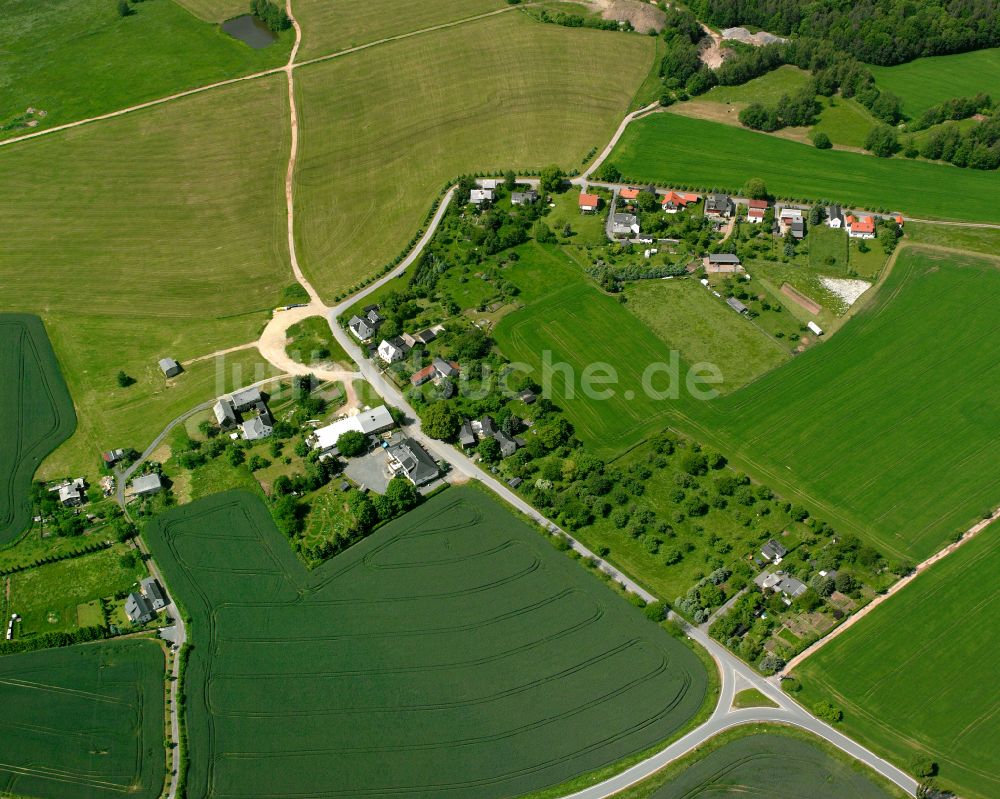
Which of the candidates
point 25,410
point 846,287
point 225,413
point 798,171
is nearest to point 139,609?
point 225,413

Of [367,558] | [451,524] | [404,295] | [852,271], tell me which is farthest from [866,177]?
[367,558]

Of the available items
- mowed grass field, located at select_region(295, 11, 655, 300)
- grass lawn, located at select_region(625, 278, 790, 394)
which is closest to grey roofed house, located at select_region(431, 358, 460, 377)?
mowed grass field, located at select_region(295, 11, 655, 300)

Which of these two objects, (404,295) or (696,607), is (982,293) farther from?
(404,295)

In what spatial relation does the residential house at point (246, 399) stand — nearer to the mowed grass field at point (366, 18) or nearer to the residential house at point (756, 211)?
the residential house at point (756, 211)

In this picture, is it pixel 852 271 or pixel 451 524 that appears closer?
pixel 451 524

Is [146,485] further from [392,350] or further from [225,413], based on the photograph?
[392,350]

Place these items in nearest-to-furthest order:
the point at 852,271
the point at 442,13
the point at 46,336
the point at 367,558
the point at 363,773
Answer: the point at 363,773 < the point at 367,558 < the point at 46,336 < the point at 852,271 < the point at 442,13
